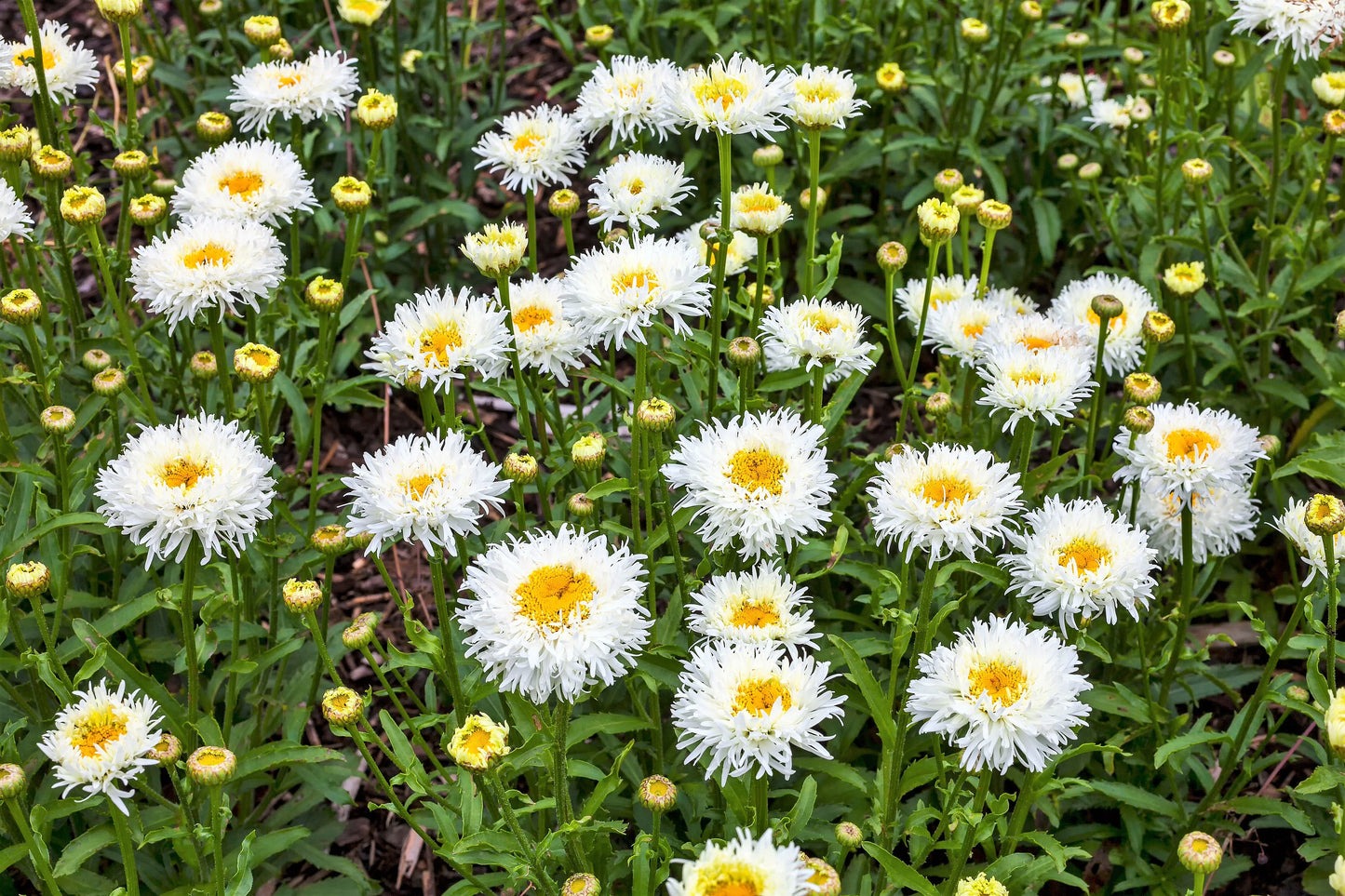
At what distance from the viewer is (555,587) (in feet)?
8.79

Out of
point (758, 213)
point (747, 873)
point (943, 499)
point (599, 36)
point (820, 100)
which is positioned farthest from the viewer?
point (599, 36)

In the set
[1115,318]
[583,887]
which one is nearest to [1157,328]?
[1115,318]

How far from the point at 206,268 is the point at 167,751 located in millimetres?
1336

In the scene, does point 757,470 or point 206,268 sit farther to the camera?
point 206,268

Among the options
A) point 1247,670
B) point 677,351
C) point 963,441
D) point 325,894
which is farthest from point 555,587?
point 1247,670

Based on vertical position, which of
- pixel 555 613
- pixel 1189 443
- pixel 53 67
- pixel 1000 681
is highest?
pixel 53 67

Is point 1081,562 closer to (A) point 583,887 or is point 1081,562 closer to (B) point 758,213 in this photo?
(B) point 758,213

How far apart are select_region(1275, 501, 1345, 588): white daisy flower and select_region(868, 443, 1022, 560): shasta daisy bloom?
759 millimetres

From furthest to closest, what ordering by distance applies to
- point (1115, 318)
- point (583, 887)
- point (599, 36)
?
point (599, 36) → point (1115, 318) → point (583, 887)

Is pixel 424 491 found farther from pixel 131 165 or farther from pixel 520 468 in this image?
pixel 131 165

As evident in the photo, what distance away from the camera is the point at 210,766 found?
2.63m

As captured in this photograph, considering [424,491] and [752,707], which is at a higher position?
[424,491]

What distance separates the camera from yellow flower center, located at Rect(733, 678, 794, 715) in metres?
2.55

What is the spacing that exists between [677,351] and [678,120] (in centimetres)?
65
